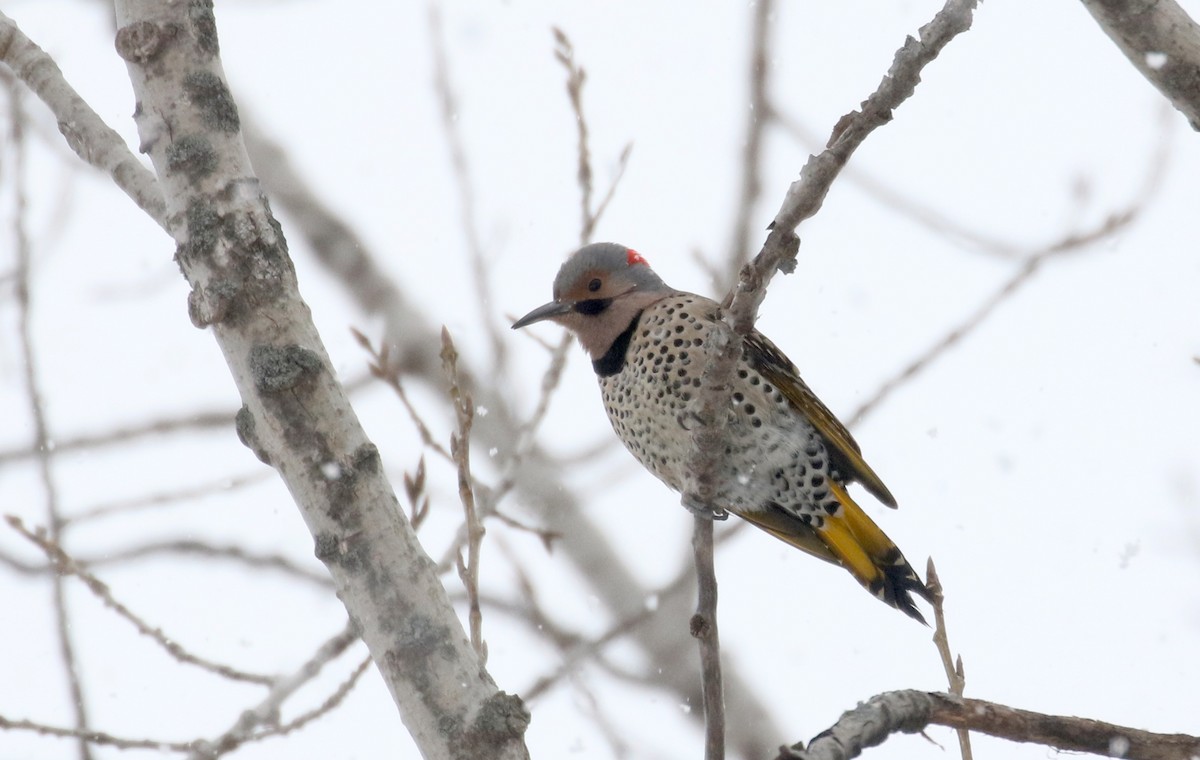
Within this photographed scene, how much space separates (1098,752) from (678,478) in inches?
87.1

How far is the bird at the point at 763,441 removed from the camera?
13.5ft

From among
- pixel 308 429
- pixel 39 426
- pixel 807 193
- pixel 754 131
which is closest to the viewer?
pixel 308 429

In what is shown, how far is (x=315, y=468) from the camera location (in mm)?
2115

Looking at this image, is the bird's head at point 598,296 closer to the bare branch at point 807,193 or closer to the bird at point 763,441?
the bird at point 763,441

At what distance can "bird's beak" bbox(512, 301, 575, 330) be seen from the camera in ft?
14.9

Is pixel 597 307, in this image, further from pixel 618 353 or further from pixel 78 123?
pixel 78 123

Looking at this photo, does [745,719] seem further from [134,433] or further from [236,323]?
[236,323]

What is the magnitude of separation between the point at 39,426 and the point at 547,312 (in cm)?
172

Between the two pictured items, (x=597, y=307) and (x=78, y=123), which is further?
(x=597, y=307)

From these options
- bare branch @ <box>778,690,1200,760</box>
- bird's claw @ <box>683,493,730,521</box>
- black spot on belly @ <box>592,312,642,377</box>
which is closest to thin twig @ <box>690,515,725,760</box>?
bird's claw @ <box>683,493,730,521</box>

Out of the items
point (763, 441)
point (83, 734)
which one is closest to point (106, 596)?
point (83, 734)

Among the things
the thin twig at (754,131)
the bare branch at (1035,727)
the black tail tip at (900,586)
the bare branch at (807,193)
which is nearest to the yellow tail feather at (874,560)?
the black tail tip at (900,586)

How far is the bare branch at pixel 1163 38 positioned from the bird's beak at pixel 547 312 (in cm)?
233

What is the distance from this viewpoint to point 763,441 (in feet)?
13.9
